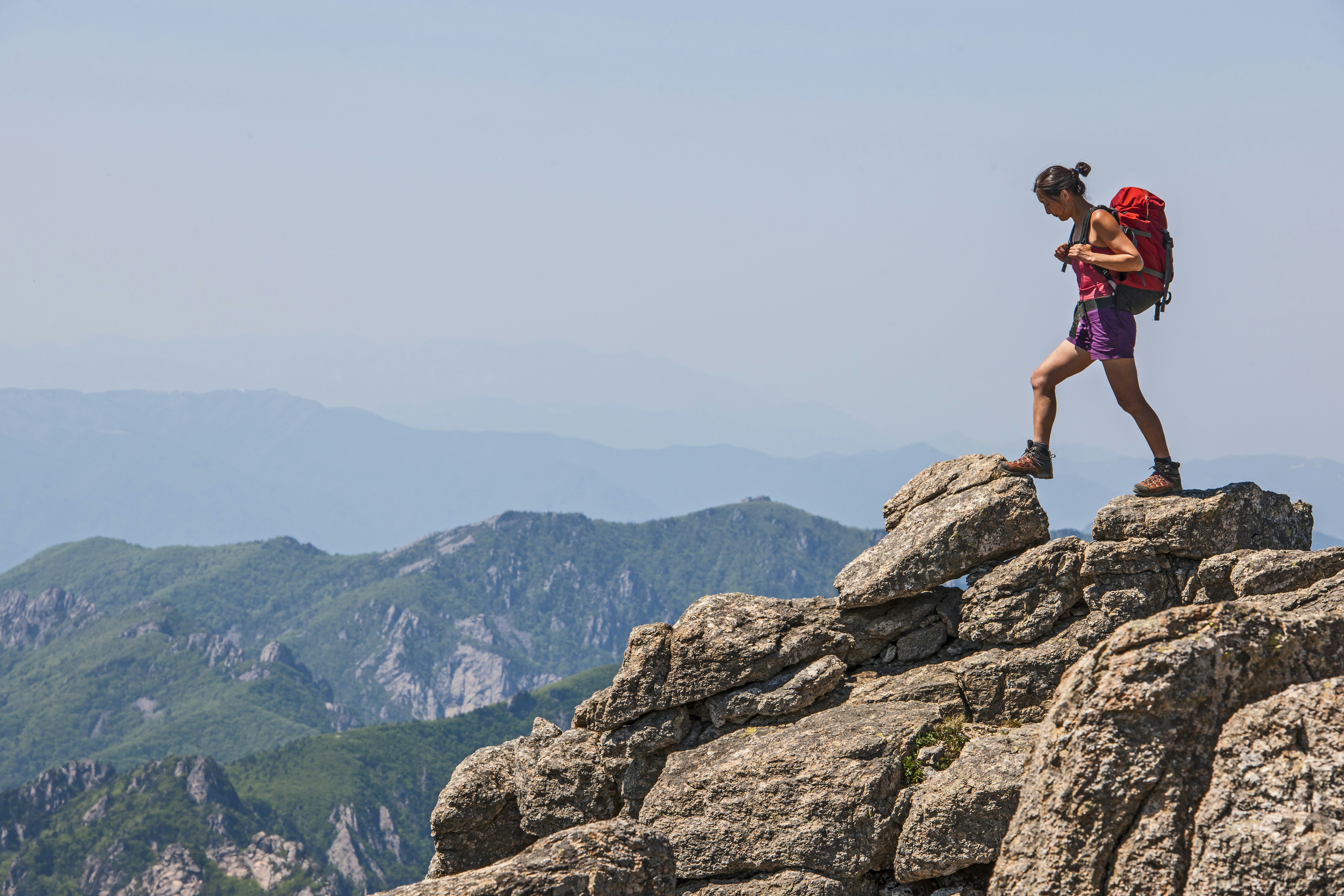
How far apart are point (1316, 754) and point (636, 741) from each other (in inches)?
474

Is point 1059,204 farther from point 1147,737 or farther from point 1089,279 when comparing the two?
point 1147,737

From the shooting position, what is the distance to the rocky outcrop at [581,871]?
31.0ft

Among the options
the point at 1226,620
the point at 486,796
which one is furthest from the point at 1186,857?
the point at 486,796

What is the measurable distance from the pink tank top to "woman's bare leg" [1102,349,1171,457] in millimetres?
1170

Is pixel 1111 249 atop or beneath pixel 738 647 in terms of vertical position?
atop

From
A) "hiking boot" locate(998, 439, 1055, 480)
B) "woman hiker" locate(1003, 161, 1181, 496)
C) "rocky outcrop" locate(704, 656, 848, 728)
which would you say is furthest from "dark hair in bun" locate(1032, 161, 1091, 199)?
"rocky outcrop" locate(704, 656, 848, 728)

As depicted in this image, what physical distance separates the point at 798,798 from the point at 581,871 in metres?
5.93

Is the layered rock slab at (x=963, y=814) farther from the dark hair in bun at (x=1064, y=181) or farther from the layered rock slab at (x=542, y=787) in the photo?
the dark hair in bun at (x=1064, y=181)

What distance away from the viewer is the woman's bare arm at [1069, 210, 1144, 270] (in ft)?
53.0

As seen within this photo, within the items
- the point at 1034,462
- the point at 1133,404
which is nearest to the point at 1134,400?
the point at 1133,404

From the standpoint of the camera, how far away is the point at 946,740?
1526cm

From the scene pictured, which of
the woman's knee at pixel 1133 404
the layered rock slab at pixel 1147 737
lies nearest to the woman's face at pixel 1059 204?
the woman's knee at pixel 1133 404

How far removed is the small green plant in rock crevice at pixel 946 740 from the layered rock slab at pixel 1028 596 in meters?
2.25

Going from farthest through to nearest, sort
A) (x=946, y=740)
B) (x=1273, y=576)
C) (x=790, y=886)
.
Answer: (x=946, y=740)
(x=1273, y=576)
(x=790, y=886)
